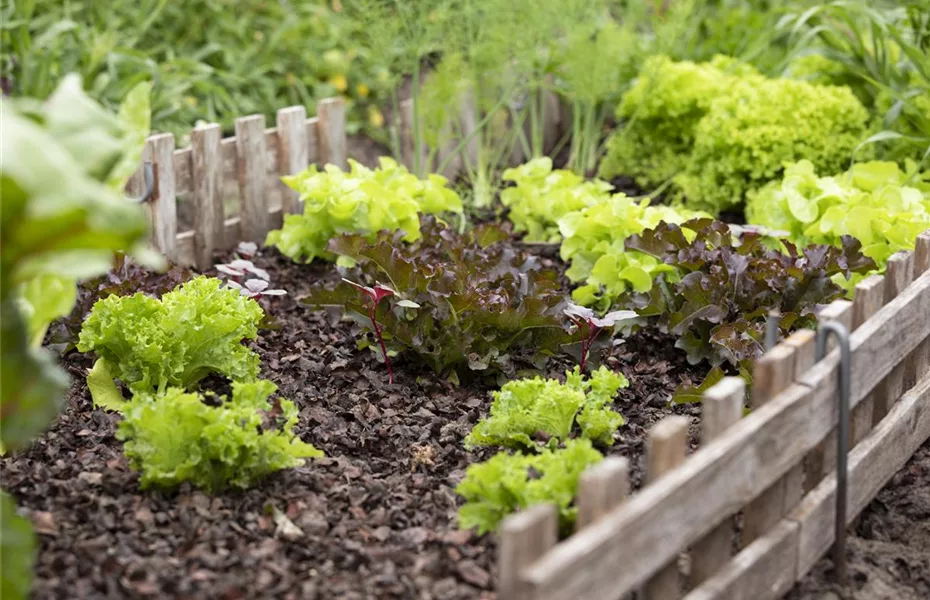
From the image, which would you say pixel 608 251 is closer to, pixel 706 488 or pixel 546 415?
pixel 546 415

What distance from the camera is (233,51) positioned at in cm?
695

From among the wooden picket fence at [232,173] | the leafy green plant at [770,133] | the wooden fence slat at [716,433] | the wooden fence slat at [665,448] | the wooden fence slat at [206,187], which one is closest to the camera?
the wooden fence slat at [665,448]

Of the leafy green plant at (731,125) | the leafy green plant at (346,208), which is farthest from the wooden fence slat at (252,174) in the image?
the leafy green plant at (731,125)

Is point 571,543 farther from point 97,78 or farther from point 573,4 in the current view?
point 97,78

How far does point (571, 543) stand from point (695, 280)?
199 centimetres

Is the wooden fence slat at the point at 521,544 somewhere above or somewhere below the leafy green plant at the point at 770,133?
above

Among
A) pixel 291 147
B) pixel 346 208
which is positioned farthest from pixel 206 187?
pixel 346 208

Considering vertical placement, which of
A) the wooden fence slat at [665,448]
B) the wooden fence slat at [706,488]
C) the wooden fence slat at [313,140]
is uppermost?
the wooden fence slat at [665,448]

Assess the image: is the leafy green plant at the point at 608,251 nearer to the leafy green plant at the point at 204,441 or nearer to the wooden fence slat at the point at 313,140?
the wooden fence slat at the point at 313,140

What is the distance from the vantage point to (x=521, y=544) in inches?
75.4

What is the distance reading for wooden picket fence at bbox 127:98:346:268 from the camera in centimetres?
469

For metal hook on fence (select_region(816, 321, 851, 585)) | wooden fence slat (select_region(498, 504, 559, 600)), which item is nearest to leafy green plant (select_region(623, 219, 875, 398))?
metal hook on fence (select_region(816, 321, 851, 585))

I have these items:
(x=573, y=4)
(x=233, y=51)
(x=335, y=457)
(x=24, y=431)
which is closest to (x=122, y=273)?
(x=335, y=457)

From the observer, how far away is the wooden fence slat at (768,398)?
2.47 m
